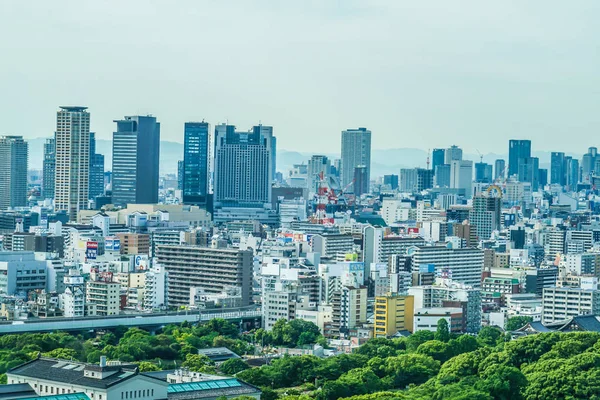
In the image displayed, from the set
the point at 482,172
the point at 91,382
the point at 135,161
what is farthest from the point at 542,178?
the point at 91,382

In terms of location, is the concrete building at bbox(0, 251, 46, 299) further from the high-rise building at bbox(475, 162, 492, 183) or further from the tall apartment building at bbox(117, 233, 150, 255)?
the high-rise building at bbox(475, 162, 492, 183)

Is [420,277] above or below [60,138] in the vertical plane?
below

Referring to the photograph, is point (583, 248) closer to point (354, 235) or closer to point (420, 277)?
point (354, 235)

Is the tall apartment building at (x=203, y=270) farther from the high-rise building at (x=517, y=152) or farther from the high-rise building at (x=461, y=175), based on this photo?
the high-rise building at (x=517, y=152)

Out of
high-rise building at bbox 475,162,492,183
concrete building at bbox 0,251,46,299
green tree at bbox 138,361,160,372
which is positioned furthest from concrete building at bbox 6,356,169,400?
high-rise building at bbox 475,162,492,183


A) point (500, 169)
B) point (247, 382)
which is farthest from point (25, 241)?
point (500, 169)
